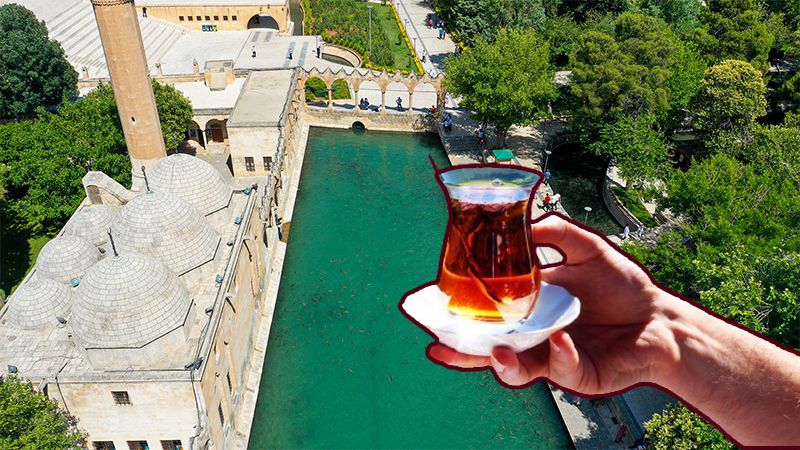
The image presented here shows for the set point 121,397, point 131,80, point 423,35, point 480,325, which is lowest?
point 121,397

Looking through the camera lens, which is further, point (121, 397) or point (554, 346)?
point (121, 397)

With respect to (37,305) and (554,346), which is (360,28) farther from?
(554,346)

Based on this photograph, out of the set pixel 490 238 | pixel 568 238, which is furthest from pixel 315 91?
pixel 490 238

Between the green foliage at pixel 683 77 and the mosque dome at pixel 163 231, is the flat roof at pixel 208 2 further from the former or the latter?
the mosque dome at pixel 163 231

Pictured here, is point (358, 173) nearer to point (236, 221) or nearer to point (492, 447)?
point (236, 221)

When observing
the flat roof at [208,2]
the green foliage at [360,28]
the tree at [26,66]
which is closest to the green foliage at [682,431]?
the tree at [26,66]

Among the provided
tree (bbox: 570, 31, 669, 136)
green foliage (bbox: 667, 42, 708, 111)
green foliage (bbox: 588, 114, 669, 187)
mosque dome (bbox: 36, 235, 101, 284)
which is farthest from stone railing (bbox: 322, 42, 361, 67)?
mosque dome (bbox: 36, 235, 101, 284)
